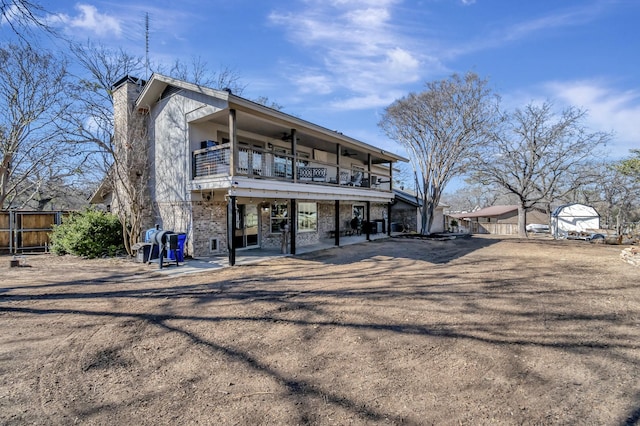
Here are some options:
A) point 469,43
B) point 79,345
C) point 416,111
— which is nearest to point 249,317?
point 79,345

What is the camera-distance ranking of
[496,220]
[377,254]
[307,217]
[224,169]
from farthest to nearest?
[496,220], [307,217], [377,254], [224,169]

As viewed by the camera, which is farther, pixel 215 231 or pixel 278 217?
pixel 278 217

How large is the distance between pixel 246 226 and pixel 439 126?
14.9m

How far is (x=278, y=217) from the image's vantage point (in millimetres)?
13891

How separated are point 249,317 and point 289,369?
1.79 meters

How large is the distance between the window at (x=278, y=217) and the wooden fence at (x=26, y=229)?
32.3 feet

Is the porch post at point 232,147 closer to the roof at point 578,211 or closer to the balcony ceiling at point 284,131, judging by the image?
the balcony ceiling at point 284,131

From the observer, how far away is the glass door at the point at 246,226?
12.6 m

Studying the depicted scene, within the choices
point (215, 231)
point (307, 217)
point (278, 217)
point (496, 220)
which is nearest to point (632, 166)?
point (496, 220)

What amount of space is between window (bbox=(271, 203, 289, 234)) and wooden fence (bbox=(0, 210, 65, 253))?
32.3ft

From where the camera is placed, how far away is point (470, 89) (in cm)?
1944

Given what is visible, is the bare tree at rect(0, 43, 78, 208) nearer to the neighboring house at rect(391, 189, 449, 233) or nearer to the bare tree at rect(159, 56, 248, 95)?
the bare tree at rect(159, 56, 248, 95)

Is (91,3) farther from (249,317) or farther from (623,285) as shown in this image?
(623,285)

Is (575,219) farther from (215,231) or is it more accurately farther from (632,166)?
(215,231)
